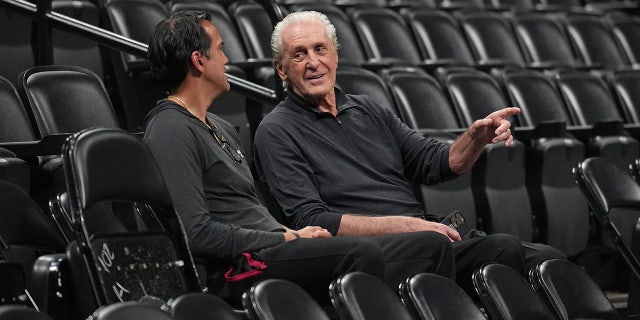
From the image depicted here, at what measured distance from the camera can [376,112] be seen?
1731 millimetres

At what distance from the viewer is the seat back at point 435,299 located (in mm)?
1272

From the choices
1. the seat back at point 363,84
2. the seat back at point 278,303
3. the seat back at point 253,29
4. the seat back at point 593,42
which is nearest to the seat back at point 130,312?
the seat back at point 278,303

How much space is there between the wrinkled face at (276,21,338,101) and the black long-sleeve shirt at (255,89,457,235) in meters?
0.03

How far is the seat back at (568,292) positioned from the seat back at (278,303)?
16.1 inches

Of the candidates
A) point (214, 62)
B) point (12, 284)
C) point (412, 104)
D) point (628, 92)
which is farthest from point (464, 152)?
point (628, 92)

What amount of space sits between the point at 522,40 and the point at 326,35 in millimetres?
1593

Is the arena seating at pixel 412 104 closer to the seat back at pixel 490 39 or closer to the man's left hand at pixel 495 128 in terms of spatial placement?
the seat back at pixel 490 39

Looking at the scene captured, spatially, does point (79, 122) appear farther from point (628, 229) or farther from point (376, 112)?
point (628, 229)

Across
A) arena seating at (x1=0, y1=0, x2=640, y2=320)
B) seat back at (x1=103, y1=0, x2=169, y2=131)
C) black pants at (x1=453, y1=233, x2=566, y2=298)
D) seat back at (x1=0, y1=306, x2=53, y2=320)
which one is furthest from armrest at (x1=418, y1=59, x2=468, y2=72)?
seat back at (x1=0, y1=306, x2=53, y2=320)

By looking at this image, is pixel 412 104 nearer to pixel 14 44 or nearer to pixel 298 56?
pixel 298 56

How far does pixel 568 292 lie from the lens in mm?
1465

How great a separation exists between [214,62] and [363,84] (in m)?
0.72

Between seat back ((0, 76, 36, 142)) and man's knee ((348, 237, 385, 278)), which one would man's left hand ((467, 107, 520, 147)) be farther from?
seat back ((0, 76, 36, 142))

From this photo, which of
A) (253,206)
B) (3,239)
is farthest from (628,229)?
(3,239)
